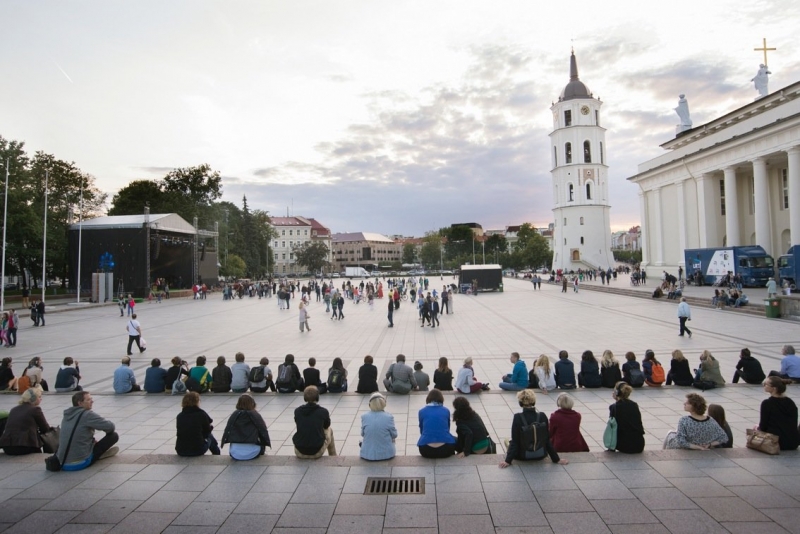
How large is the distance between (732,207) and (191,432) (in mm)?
41758

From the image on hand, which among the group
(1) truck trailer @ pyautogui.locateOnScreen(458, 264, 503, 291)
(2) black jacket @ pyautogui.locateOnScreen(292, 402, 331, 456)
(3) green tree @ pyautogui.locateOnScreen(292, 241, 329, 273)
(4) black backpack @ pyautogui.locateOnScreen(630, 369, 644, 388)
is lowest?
(4) black backpack @ pyautogui.locateOnScreen(630, 369, 644, 388)

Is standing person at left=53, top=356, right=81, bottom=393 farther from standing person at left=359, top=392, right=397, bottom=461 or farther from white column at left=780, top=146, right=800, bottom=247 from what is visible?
white column at left=780, top=146, right=800, bottom=247

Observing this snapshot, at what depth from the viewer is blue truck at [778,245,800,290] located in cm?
2695

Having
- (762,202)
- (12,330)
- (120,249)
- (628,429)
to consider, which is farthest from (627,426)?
(120,249)

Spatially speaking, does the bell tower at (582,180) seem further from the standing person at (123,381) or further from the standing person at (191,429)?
the standing person at (191,429)

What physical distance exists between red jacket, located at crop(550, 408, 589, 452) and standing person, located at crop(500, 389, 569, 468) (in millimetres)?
378

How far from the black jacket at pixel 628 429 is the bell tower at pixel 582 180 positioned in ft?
224

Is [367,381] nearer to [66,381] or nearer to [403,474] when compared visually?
[403,474]

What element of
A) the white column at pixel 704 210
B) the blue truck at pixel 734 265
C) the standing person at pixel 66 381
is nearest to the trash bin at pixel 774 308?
the blue truck at pixel 734 265

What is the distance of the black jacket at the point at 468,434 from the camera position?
5840mm

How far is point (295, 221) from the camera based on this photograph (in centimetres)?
13138

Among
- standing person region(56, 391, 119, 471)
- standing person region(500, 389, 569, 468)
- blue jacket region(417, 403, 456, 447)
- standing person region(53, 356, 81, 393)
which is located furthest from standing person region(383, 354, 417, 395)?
standing person region(53, 356, 81, 393)

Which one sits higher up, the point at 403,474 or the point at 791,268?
the point at 791,268

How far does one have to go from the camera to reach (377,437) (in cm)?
568
